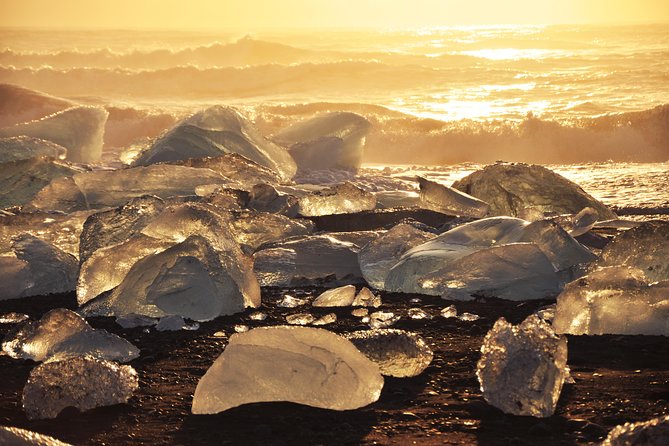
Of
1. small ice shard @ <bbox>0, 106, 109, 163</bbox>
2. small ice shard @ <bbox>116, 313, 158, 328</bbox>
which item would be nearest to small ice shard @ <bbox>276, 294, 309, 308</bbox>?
small ice shard @ <bbox>116, 313, 158, 328</bbox>

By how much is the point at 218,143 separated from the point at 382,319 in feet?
7.60

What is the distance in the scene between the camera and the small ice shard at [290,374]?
1.46 meters

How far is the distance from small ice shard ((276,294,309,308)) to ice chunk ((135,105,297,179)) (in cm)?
193

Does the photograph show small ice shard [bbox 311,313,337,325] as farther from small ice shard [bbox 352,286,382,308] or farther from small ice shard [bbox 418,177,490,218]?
small ice shard [bbox 418,177,490,218]

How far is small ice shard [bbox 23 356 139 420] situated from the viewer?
146 cm

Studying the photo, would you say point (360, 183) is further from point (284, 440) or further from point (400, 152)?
point (284, 440)

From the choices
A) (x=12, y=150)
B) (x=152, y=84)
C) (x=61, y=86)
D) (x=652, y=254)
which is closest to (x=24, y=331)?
(x=652, y=254)

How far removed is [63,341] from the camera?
1780mm

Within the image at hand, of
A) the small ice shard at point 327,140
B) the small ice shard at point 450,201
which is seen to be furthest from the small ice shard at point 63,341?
the small ice shard at point 327,140

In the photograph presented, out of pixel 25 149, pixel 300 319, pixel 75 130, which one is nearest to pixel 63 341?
pixel 300 319

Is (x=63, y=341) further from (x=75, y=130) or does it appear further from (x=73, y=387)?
(x=75, y=130)

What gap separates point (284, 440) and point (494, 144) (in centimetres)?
555

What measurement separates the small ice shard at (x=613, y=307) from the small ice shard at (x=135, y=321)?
0.93 metres

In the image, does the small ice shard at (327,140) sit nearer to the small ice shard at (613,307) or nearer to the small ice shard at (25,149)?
the small ice shard at (25,149)
